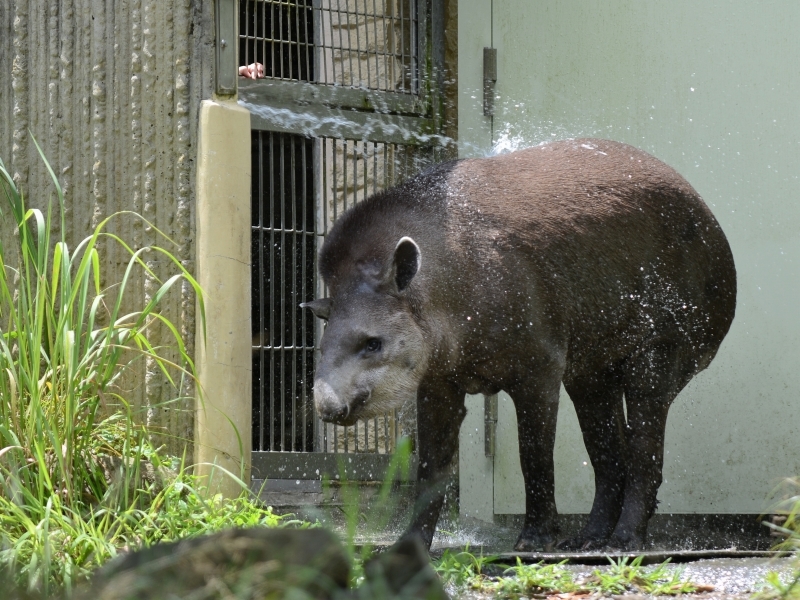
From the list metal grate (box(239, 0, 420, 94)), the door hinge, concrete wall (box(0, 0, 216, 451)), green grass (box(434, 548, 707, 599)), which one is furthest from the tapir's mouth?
metal grate (box(239, 0, 420, 94))

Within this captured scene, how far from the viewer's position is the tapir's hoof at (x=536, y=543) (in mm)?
4930

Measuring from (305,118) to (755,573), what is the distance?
364 cm

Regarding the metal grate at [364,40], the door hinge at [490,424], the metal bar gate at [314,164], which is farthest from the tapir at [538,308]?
the metal grate at [364,40]

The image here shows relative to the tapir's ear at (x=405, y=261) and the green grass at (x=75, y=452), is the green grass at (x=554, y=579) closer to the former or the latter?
the green grass at (x=75, y=452)

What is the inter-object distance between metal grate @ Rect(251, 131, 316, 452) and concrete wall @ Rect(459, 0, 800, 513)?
3.75 ft

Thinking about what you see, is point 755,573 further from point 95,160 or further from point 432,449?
point 95,160

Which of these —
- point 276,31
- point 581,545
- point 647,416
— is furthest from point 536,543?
point 276,31

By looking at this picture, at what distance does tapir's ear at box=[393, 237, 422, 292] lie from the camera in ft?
15.3

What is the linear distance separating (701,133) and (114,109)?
347 centimetres

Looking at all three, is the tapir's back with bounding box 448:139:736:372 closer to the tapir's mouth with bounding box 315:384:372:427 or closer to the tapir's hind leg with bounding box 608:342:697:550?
the tapir's hind leg with bounding box 608:342:697:550

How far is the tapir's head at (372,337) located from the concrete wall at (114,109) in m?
0.95

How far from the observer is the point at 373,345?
4.70 metres

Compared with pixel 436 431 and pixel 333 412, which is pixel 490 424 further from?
pixel 333 412

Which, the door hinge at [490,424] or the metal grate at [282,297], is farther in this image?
the door hinge at [490,424]
